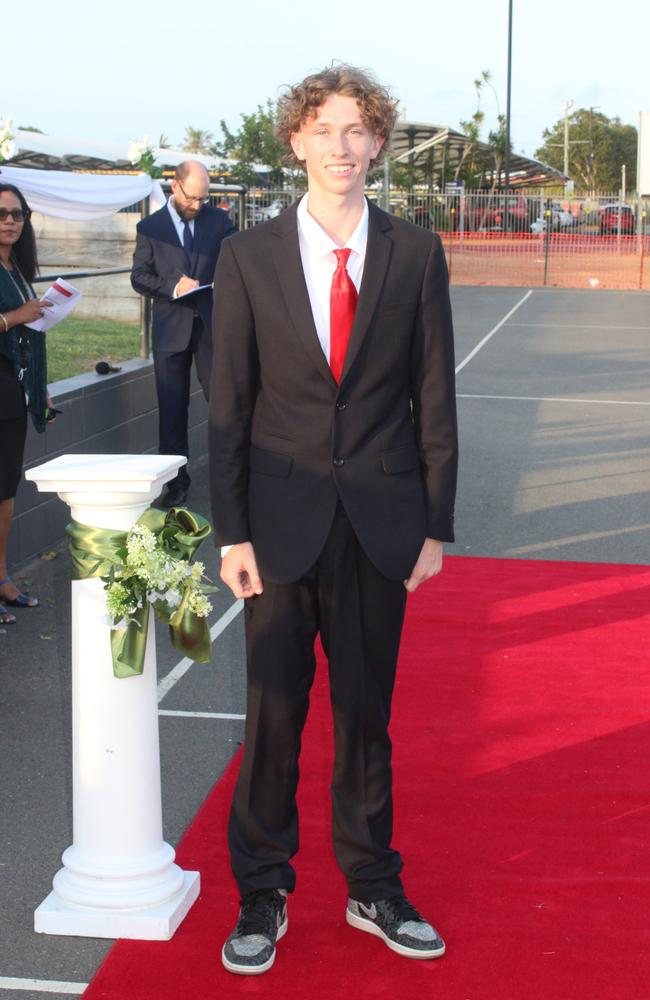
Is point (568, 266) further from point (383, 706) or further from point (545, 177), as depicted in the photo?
point (383, 706)

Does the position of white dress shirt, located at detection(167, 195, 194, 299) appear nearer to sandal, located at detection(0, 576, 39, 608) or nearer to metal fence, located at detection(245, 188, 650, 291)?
sandal, located at detection(0, 576, 39, 608)

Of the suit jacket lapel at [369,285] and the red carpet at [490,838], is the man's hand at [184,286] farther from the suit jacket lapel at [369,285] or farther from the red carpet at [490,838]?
the suit jacket lapel at [369,285]

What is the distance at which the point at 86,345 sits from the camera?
1309cm

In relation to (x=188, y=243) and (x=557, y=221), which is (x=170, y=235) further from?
(x=557, y=221)

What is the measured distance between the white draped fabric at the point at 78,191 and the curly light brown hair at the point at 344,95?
5712 millimetres

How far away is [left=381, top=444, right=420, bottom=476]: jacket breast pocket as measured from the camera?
334cm

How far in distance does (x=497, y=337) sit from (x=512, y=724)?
16225mm

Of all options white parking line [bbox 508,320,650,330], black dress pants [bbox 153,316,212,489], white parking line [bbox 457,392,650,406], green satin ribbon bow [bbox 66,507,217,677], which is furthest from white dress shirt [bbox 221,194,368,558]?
white parking line [bbox 508,320,650,330]

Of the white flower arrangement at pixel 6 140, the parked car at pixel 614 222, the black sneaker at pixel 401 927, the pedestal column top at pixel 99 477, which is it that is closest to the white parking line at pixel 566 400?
the white flower arrangement at pixel 6 140

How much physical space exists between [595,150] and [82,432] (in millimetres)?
101740

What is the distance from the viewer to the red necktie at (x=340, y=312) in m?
3.28

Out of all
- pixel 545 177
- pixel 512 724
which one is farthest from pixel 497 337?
pixel 545 177

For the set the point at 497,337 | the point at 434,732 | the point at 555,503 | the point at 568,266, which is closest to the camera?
the point at 434,732

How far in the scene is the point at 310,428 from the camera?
10.9ft
